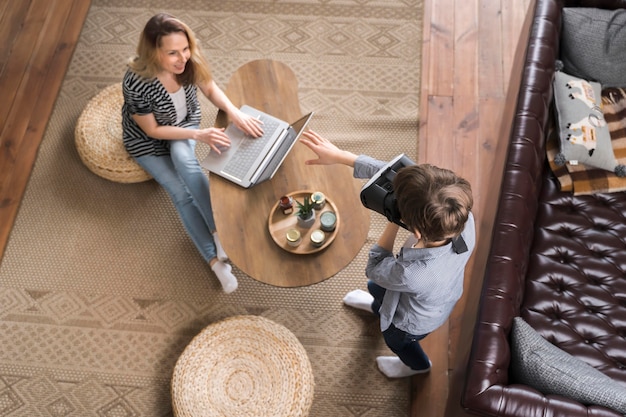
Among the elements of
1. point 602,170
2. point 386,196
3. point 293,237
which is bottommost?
point 293,237

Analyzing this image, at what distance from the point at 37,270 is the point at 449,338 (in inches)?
77.7

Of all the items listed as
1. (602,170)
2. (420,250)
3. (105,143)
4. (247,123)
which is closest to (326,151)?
(247,123)

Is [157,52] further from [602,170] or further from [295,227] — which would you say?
[602,170]

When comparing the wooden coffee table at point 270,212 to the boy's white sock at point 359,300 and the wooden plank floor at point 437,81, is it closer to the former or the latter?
the boy's white sock at point 359,300

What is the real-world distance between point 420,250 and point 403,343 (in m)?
0.61

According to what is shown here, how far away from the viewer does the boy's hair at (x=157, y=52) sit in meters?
2.20

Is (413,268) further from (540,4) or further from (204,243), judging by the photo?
(540,4)

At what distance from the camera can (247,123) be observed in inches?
95.7

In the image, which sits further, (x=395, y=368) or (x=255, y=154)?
(x=395, y=368)

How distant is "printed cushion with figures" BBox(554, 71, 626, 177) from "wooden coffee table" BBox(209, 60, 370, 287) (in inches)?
35.7

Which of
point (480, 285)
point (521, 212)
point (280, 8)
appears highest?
point (280, 8)

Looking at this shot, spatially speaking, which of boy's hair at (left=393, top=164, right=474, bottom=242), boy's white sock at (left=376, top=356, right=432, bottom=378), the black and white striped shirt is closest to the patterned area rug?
boy's white sock at (left=376, top=356, right=432, bottom=378)

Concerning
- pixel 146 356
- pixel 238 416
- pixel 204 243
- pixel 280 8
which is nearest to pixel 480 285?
pixel 238 416

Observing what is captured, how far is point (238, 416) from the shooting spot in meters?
2.25
